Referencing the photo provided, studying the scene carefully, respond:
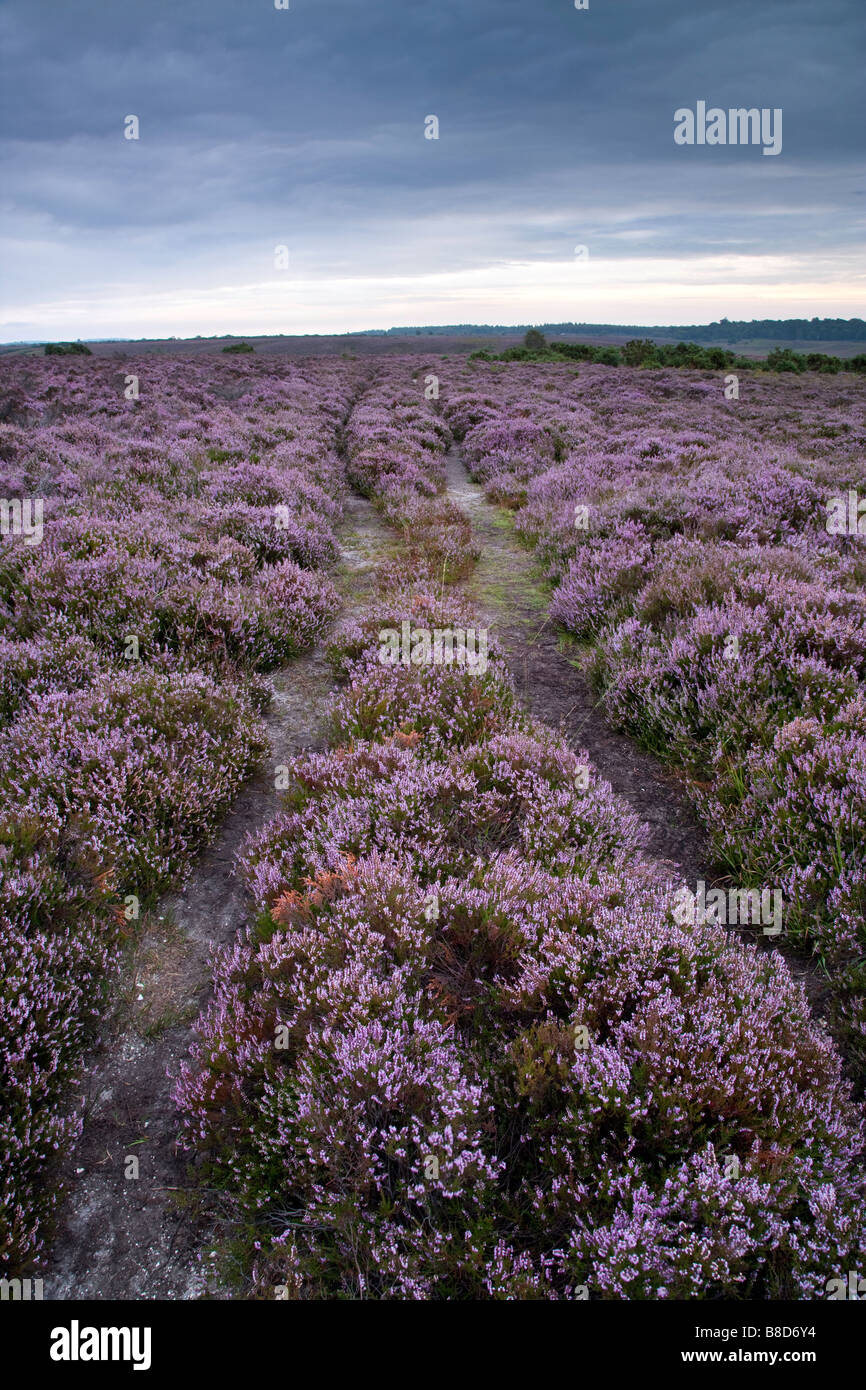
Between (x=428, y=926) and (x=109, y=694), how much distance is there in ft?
9.25

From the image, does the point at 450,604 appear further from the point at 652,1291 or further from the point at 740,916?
the point at 652,1291

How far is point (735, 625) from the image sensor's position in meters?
5.35

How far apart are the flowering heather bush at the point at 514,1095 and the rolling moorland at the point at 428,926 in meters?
0.02

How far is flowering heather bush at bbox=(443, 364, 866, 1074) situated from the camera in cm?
355

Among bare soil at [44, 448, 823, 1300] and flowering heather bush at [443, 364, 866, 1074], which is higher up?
flowering heather bush at [443, 364, 866, 1074]

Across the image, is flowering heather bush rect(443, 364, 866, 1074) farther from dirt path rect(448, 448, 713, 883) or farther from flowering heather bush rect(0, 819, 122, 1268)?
flowering heather bush rect(0, 819, 122, 1268)

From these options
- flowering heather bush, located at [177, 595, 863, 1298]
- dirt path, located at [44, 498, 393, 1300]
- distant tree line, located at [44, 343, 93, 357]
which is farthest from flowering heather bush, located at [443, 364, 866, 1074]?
distant tree line, located at [44, 343, 93, 357]

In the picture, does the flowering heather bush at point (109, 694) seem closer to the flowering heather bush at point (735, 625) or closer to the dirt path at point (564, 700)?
the dirt path at point (564, 700)

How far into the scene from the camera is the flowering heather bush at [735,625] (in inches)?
140

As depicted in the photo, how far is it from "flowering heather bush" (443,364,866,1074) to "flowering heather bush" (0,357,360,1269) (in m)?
3.01

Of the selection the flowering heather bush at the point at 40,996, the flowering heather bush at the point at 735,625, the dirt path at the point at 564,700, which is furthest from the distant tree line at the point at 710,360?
the flowering heather bush at the point at 40,996

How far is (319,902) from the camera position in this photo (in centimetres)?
314

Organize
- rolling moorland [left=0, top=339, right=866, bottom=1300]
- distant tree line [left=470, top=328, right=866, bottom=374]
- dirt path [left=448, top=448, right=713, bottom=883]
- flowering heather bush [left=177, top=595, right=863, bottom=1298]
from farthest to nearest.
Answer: distant tree line [left=470, top=328, right=866, bottom=374], dirt path [left=448, top=448, right=713, bottom=883], rolling moorland [left=0, top=339, right=866, bottom=1300], flowering heather bush [left=177, top=595, right=863, bottom=1298]
